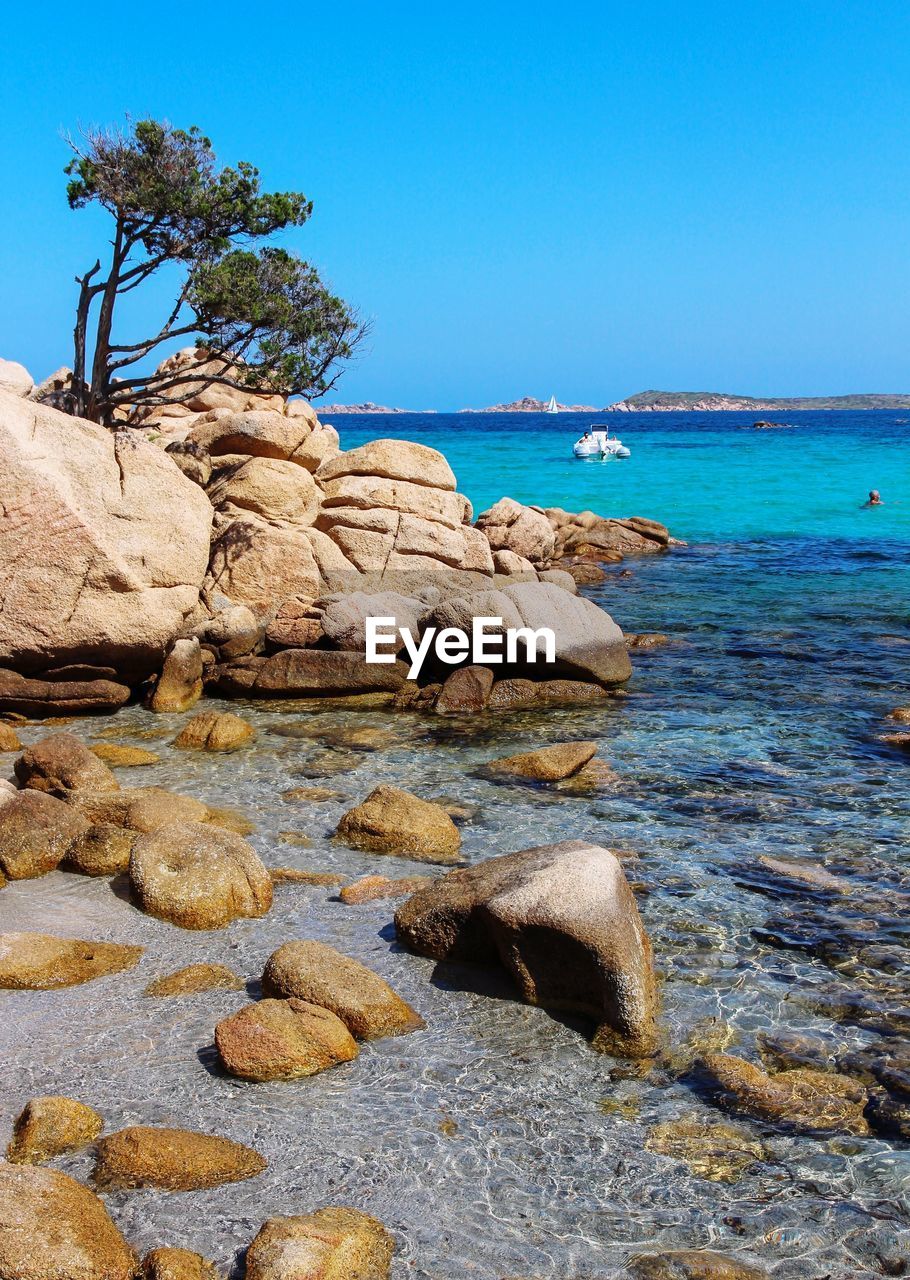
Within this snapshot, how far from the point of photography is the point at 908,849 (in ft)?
36.9

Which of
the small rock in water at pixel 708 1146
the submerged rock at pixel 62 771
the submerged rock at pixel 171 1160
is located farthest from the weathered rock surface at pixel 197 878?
the small rock in water at pixel 708 1146

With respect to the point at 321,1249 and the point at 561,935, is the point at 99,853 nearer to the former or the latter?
the point at 561,935

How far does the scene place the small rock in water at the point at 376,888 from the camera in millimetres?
10016

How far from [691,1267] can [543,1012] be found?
8.94 feet

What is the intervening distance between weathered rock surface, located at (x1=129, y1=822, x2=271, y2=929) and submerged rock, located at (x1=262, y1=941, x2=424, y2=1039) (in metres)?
1.54

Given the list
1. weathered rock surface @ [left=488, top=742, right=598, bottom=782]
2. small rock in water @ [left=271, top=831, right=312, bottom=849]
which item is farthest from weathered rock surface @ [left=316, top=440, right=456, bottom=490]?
small rock in water @ [left=271, top=831, right=312, bottom=849]

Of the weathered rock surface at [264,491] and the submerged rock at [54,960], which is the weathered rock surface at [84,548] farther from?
the submerged rock at [54,960]

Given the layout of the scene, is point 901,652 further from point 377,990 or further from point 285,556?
point 377,990

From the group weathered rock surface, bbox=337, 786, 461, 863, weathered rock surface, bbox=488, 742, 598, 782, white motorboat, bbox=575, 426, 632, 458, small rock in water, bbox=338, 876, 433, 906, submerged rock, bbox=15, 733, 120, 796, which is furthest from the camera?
white motorboat, bbox=575, 426, 632, 458

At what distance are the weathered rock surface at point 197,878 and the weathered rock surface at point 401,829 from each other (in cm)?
166

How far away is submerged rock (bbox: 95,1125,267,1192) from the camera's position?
237 inches

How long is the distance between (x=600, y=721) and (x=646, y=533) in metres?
24.0

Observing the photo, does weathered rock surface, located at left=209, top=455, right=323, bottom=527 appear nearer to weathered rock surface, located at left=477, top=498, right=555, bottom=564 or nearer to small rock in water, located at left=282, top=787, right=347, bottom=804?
small rock in water, located at left=282, top=787, right=347, bottom=804

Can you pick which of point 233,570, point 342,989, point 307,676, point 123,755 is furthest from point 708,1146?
point 233,570
